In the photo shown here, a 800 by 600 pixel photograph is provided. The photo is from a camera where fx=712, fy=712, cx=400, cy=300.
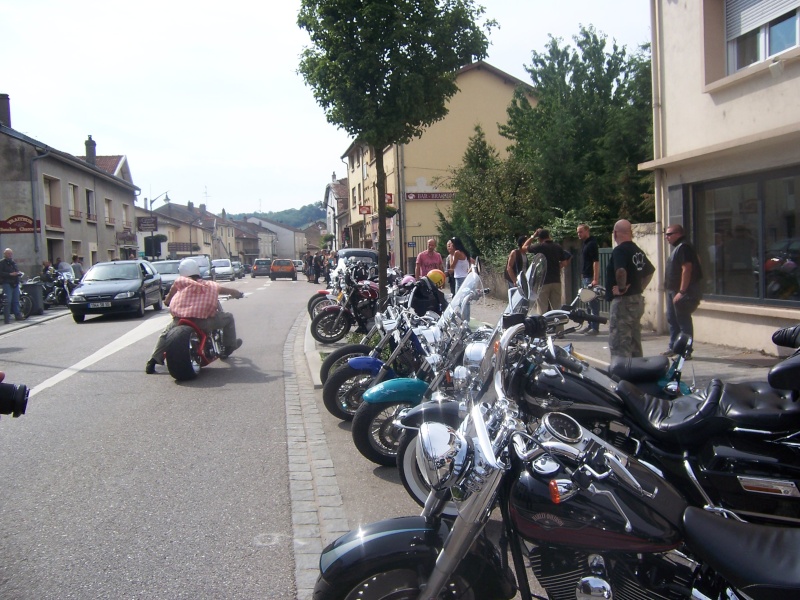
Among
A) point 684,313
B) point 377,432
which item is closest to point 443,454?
point 377,432

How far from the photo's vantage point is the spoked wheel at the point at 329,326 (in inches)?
446

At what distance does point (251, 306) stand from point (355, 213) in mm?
27434

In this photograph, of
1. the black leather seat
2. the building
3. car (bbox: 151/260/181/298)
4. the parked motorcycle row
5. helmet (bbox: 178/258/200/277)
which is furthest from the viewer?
the building

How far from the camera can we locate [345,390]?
6.58 m

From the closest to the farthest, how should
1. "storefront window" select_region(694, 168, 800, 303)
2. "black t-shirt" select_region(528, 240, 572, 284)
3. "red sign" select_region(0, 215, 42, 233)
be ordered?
"storefront window" select_region(694, 168, 800, 303), "black t-shirt" select_region(528, 240, 572, 284), "red sign" select_region(0, 215, 42, 233)

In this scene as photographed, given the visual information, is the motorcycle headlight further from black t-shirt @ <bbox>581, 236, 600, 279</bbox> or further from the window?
black t-shirt @ <bbox>581, 236, 600, 279</bbox>

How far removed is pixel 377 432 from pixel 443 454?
3065 millimetres

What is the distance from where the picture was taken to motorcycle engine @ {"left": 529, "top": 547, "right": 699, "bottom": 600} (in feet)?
7.80

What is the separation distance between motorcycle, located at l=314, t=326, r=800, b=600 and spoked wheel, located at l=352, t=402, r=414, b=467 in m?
2.63

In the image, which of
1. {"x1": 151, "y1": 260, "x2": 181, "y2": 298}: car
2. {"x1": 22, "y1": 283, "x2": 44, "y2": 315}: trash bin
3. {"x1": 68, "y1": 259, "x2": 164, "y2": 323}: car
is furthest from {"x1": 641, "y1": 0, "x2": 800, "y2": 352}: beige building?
{"x1": 151, "y1": 260, "x2": 181, "y2": 298}: car

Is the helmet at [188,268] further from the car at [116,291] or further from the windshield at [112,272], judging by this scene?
the windshield at [112,272]

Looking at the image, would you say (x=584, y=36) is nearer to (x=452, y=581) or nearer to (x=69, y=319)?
(x=69, y=319)

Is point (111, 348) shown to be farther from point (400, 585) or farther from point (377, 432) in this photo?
point (400, 585)

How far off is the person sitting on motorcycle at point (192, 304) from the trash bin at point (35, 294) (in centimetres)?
1213
